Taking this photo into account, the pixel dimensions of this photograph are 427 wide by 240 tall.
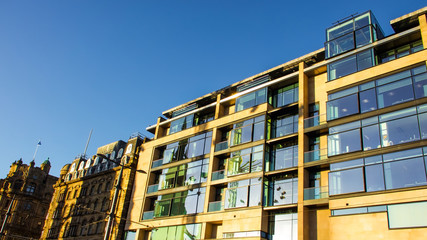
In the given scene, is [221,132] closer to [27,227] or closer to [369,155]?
[369,155]

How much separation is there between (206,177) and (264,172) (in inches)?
284

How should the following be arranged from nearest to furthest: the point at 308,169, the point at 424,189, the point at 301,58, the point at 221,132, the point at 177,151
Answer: the point at 424,189, the point at 308,169, the point at 301,58, the point at 221,132, the point at 177,151

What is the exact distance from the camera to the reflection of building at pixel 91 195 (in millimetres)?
47750

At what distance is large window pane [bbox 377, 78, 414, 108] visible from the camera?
2747 cm

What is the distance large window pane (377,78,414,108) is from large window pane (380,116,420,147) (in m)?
1.61

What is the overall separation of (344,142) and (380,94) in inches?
171

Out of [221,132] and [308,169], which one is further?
[221,132]

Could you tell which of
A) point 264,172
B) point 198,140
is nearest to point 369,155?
point 264,172

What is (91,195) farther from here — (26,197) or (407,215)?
(407,215)

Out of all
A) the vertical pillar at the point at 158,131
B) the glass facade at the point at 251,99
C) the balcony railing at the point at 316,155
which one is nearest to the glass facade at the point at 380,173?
the balcony railing at the point at 316,155

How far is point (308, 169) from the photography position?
31031mm

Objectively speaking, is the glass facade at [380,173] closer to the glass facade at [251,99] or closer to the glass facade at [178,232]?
the glass facade at [251,99]

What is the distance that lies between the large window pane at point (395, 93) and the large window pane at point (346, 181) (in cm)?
529

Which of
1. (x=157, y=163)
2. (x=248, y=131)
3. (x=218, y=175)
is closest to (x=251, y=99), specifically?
(x=248, y=131)
